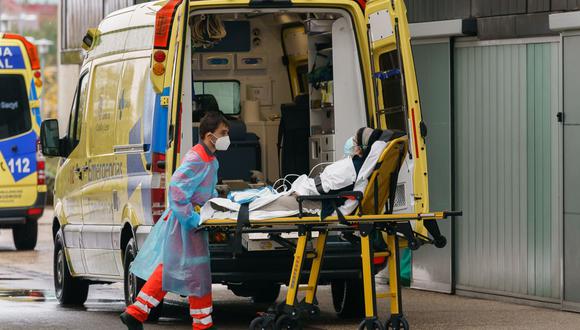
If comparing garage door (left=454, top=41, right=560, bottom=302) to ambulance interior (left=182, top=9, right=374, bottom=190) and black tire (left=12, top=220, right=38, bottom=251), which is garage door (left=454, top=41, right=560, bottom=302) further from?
black tire (left=12, top=220, right=38, bottom=251)

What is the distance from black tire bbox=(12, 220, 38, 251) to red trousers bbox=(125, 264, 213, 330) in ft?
38.4

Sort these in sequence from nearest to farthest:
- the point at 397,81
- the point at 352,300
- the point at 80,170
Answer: the point at 397,81 → the point at 352,300 → the point at 80,170

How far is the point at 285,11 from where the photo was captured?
41.7 feet

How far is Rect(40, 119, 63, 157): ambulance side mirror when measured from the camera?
14.8 meters

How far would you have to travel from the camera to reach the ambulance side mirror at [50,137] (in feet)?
48.4

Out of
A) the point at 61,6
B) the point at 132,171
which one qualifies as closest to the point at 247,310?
the point at 132,171

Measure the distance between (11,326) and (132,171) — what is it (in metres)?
1.49

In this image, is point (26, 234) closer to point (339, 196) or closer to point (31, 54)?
point (31, 54)

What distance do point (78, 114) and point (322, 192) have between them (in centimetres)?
416

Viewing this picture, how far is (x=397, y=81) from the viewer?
1238 cm

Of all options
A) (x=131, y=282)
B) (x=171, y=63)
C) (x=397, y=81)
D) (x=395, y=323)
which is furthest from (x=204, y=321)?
(x=397, y=81)

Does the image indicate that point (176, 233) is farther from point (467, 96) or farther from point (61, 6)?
point (61, 6)

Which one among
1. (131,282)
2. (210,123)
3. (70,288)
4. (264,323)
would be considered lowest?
(70,288)

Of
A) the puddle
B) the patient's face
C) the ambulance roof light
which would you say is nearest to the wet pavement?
the puddle
